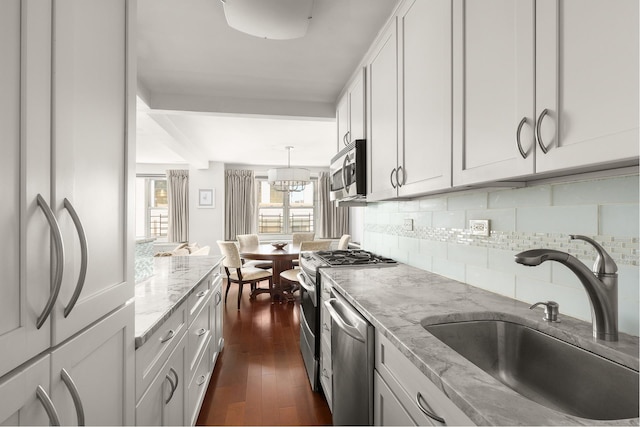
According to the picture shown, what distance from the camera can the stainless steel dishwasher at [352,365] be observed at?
1.19 meters

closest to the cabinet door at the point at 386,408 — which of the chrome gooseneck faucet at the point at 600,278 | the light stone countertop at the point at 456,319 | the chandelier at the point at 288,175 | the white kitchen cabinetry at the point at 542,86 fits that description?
the light stone countertop at the point at 456,319

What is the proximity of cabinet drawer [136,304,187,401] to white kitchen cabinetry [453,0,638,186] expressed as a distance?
131 centimetres

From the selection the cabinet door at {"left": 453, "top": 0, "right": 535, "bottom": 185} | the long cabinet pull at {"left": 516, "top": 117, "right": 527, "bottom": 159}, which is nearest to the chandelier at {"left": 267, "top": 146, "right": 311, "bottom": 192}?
the cabinet door at {"left": 453, "top": 0, "right": 535, "bottom": 185}

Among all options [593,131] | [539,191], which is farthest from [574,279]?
[593,131]

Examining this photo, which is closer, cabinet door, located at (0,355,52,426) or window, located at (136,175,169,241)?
cabinet door, located at (0,355,52,426)

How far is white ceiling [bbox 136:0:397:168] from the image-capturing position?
1763 millimetres

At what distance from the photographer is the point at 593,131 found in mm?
729

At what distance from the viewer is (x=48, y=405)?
61cm

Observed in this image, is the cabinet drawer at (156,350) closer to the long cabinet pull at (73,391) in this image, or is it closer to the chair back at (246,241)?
the long cabinet pull at (73,391)

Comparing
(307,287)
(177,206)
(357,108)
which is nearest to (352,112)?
(357,108)

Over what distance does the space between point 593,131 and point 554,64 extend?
0.22 metres

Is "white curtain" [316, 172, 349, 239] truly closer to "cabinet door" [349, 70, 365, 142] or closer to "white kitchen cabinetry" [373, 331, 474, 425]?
"cabinet door" [349, 70, 365, 142]

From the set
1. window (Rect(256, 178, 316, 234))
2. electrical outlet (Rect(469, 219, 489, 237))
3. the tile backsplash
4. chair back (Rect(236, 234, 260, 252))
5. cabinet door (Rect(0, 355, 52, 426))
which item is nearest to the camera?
cabinet door (Rect(0, 355, 52, 426))

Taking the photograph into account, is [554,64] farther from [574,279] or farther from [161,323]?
[161,323]
